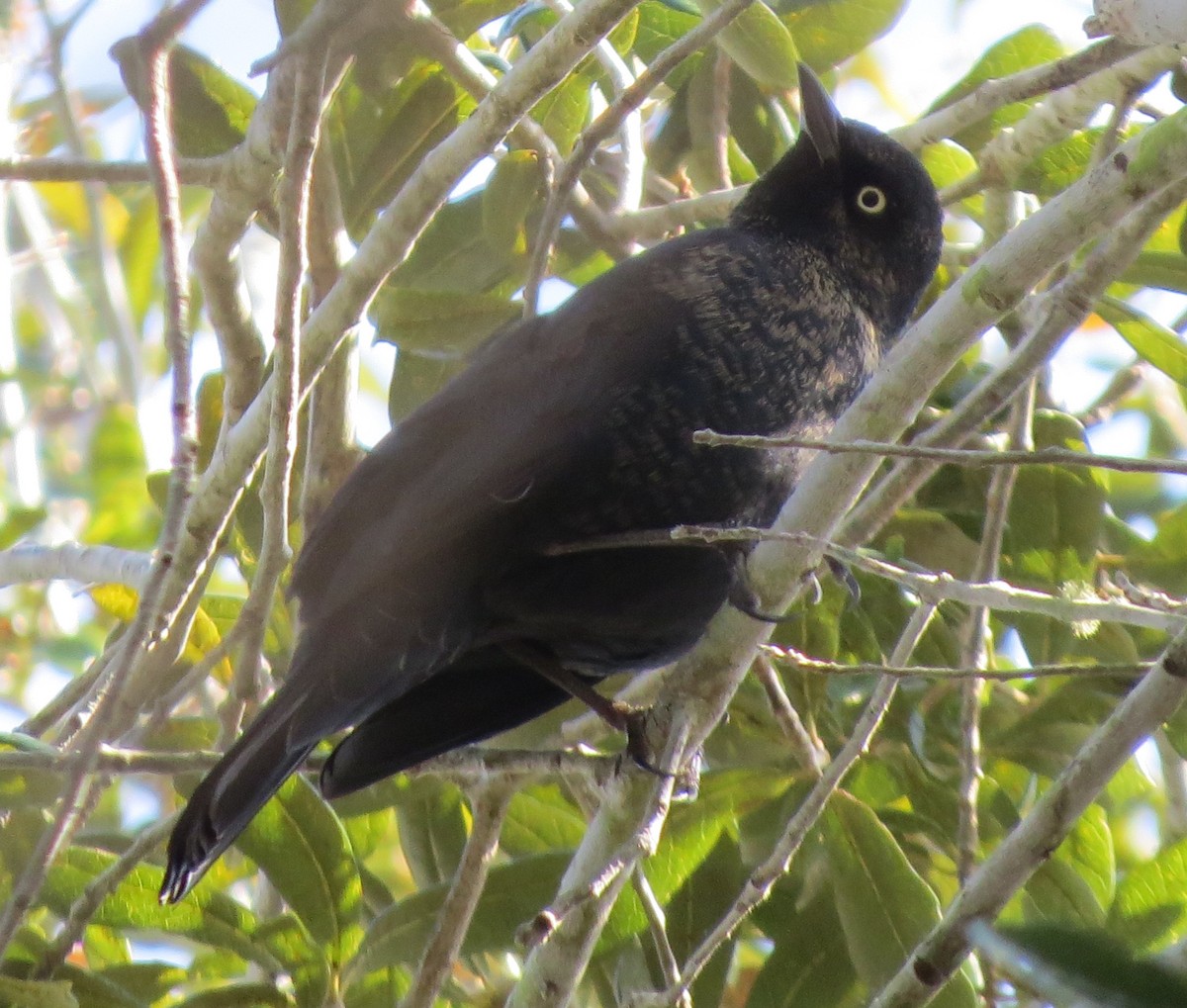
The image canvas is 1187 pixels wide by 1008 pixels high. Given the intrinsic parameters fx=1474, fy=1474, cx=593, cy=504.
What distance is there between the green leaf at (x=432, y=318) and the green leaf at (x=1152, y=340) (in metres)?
1.39

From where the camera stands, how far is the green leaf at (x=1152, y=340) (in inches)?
121

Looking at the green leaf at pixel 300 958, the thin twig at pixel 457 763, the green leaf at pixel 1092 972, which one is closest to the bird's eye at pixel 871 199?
the thin twig at pixel 457 763

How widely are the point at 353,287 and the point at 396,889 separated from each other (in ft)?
10.5

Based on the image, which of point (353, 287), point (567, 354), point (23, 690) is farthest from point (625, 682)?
point (23, 690)

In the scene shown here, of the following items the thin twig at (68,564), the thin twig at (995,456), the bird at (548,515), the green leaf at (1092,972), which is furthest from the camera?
the thin twig at (68,564)

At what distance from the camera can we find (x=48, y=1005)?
2447 millimetres

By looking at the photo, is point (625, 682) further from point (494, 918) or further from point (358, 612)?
point (358, 612)

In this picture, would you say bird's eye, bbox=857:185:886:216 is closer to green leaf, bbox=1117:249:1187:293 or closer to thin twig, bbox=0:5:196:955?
green leaf, bbox=1117:249:1187:293

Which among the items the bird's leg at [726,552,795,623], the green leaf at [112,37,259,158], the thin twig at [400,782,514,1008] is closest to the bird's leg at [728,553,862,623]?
the bird's leg at [726,552,795,623]

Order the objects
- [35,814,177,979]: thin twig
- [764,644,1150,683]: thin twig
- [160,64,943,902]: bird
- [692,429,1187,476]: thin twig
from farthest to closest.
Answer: [160,64,943,902]: bird < [35,814,177,979]: thin twig < [764,644,1150,683]: thin twig < [692,429,1187,476]: thin twig

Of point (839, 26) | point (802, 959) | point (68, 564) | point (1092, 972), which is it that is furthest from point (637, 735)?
point (839, 26)

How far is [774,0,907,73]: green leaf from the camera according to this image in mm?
3686

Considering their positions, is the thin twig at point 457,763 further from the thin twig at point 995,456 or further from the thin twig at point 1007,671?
the thin twig at point 995,456

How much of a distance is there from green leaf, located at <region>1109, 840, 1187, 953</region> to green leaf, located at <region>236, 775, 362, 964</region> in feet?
4.63
